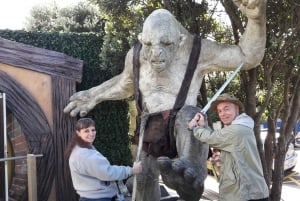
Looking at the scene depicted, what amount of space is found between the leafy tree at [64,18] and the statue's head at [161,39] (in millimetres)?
11167

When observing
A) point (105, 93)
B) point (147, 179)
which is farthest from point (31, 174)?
point (147, 179)

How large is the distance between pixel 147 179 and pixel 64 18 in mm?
13386

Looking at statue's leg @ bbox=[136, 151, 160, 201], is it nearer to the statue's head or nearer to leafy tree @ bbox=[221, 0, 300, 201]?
the statue's head

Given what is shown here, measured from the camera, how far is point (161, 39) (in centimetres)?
361

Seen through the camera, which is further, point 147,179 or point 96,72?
point 96,72

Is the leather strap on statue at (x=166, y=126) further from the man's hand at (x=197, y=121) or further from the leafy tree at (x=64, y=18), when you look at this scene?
the leafy tree at (x=64, y=18)

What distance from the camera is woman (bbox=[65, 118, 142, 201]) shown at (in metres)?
3.38

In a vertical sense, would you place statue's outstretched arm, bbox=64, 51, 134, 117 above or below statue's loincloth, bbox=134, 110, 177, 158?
above

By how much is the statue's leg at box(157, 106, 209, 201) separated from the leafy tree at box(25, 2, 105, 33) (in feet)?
37.6

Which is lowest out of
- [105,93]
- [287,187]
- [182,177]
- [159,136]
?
[287,187]

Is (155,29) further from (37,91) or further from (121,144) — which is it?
(121,144)

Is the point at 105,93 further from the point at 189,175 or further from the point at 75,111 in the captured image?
the point at 189,175

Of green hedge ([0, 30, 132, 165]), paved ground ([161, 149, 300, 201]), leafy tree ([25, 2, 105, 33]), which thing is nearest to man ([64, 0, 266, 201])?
green hedge ([0, 30, 132, 165])

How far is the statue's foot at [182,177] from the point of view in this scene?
300 cm
